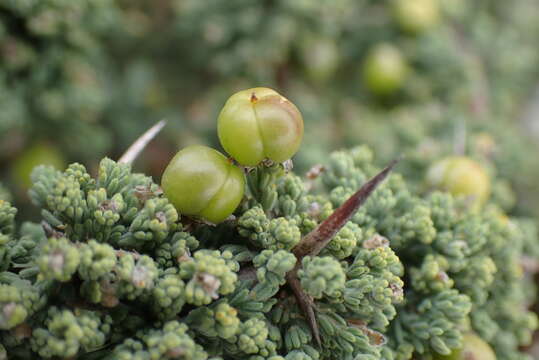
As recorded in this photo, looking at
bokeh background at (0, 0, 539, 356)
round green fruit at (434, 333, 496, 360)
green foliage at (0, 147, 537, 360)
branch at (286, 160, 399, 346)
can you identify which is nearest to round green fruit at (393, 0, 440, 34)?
bokeh background at (0, 0, 539, 356)

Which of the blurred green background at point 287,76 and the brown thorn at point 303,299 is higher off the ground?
the blurred green background at point 287,76

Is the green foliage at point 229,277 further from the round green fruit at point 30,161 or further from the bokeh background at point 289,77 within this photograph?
the round green fruit at point 30,161

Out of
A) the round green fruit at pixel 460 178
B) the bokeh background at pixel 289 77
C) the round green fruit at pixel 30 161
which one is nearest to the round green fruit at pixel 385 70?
the bokeh background at pixel 289 77

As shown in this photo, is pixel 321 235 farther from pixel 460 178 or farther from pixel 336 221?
pixel 460 178

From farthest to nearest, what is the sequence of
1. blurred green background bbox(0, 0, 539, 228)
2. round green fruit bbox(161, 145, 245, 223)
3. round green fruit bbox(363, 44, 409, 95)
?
round green fruit bbox(363, 44, 409, 95) → blurred green background bbox(0, 0, 539, 228) → round green fruit bbox(161, 145, 245, 223)

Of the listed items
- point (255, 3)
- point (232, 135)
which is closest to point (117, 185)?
point (232, 135)

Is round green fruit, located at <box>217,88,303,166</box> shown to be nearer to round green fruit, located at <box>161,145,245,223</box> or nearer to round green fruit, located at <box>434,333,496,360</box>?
round green fruit, located at <box>161,145,245,223</box>

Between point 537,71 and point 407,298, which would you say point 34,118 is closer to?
point 407,298
